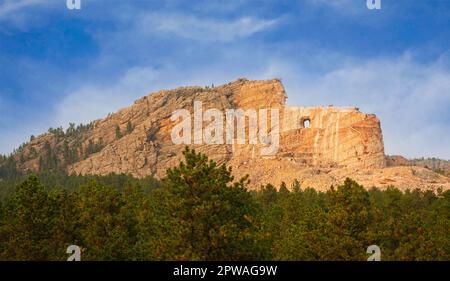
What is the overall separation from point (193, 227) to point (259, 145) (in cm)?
11829

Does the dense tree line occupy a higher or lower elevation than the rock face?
lower

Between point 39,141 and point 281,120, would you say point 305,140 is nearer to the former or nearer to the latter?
point 281,120

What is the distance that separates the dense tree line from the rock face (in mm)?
80878

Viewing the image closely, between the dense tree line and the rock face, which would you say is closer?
the dense tree line

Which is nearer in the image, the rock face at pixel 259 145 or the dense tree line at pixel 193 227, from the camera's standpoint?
the dense tree line at pixel 193 227

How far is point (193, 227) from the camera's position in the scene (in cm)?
2372

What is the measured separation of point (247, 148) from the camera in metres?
142

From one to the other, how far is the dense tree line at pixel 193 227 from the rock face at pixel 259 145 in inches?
3184

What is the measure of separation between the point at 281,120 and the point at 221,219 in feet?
412

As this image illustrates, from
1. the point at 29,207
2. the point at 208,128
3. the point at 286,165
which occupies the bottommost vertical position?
the point at 29,207

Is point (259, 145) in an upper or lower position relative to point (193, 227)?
upper

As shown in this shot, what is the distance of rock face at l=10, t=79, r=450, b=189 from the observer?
12547 cm

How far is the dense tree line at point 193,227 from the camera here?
23.8m
